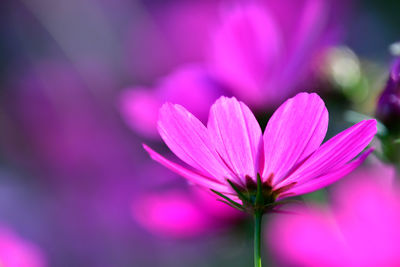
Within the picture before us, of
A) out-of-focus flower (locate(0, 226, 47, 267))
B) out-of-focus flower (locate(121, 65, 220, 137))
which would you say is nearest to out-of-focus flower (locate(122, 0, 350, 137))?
out-of-focus flower (locate(121, 65, 220, 137))

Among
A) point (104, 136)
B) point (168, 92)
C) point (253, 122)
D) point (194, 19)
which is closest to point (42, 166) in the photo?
point (104, 136)

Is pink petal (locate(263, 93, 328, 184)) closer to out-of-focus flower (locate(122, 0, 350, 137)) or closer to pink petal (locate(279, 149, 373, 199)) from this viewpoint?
pink petal (locate(279, 149, 373, 199))

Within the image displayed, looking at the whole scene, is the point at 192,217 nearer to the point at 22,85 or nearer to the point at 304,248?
the point at 304,248

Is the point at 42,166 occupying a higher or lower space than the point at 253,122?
higher

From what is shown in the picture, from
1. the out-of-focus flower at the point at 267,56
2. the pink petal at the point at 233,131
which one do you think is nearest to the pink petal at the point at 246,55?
the out-of-focus flower at the point at 267,56

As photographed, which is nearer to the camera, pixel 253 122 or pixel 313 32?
pixel 253 122

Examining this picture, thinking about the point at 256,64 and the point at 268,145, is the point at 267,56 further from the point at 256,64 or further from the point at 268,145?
Answer: the point at 268,145

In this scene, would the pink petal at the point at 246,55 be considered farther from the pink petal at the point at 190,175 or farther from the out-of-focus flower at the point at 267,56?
the pink petal at the point at 190,175
